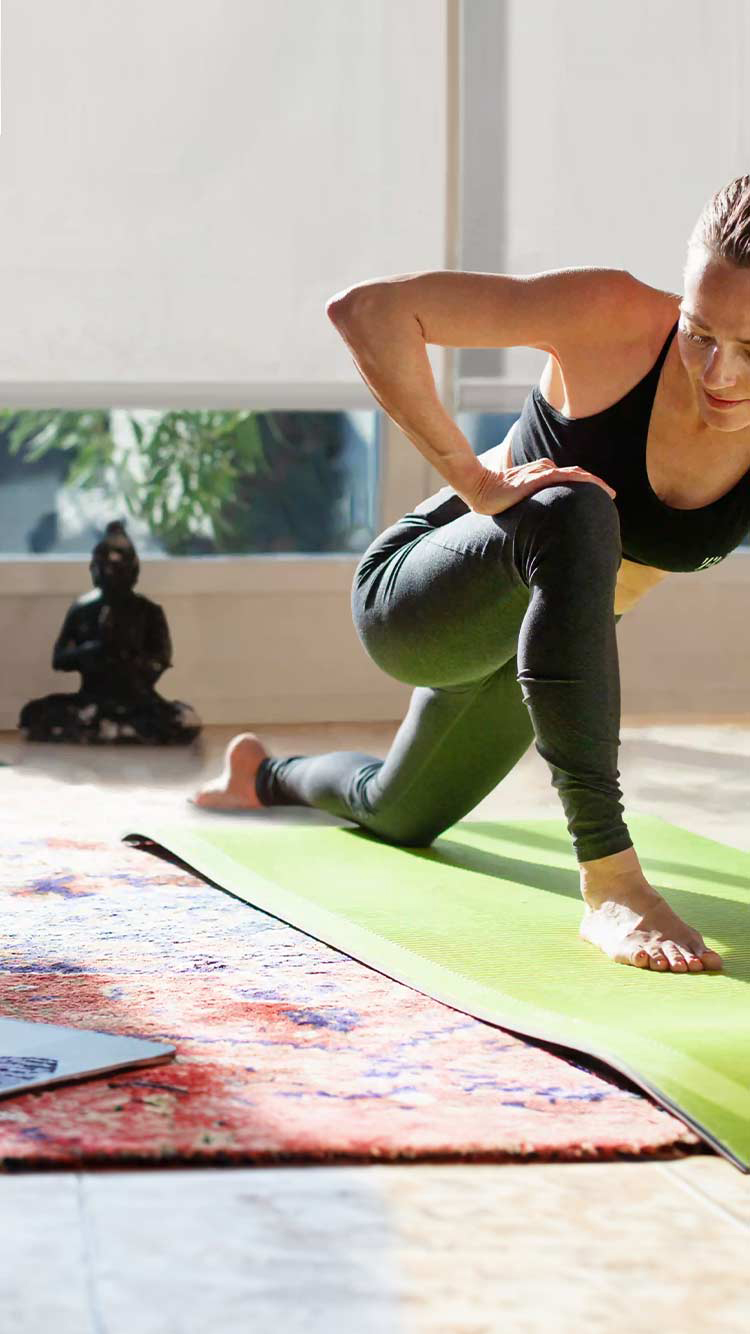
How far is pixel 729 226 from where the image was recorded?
5.41ft

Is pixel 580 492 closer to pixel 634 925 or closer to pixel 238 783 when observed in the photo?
pixel 634 925

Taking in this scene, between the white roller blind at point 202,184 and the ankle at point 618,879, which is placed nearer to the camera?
the ankle at point 618,879

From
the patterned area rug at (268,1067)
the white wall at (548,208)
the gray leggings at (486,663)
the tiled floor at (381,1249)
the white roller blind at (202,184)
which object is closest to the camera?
the tiled floor at (381,1249)

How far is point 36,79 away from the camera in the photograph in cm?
368

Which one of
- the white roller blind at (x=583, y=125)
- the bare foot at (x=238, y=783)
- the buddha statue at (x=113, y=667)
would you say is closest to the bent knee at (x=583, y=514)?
the bare foot at (x=238, y=783)

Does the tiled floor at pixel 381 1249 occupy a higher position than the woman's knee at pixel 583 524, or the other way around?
the woman's knee at pixel 583 524

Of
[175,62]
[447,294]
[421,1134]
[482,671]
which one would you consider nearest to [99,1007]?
[421,1134]

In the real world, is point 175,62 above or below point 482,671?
above

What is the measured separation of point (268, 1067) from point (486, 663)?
2.49ft

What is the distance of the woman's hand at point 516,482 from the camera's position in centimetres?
180

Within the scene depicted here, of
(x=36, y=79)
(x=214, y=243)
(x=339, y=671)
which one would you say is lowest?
(x=339, y=671)

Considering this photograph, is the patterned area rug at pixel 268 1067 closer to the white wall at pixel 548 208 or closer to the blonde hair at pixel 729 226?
the blonde hair at pixel 729 226

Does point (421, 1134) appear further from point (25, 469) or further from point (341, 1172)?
point (25, 469)

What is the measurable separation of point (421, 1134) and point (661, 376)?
94 cm
